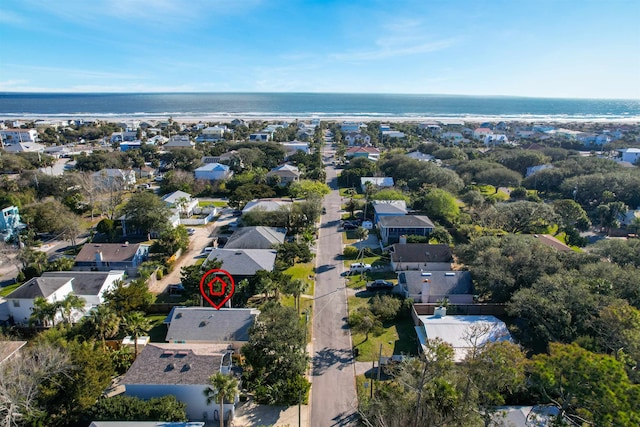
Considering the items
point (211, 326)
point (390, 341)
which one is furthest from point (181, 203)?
point (390, 341)

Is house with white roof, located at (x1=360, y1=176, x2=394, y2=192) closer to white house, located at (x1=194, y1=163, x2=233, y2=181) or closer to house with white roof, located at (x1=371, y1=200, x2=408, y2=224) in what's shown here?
house with white roof, located at (x1=371, y1=200, x2=408, y2=224)

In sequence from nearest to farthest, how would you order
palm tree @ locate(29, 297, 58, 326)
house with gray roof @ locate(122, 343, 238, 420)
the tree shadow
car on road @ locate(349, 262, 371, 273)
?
house with gray roof @ locate(122, 343, 238, 420) < the tree shadow < palm tree @ locate(29, 297, 58, 326) < car on road @ locate(349, 262, 371, 273)

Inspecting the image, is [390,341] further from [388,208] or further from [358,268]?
[388,208]

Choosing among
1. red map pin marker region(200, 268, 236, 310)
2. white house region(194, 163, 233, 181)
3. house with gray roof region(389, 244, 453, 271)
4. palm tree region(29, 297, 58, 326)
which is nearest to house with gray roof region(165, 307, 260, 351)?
red map pin marker region(200, 268, 236, 310)

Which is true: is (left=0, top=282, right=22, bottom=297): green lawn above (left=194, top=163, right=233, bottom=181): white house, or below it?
below

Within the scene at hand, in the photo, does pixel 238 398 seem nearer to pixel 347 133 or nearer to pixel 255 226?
pixel 255 226

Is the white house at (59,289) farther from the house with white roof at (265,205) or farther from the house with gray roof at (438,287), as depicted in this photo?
the house with gray roof at (438,287)
